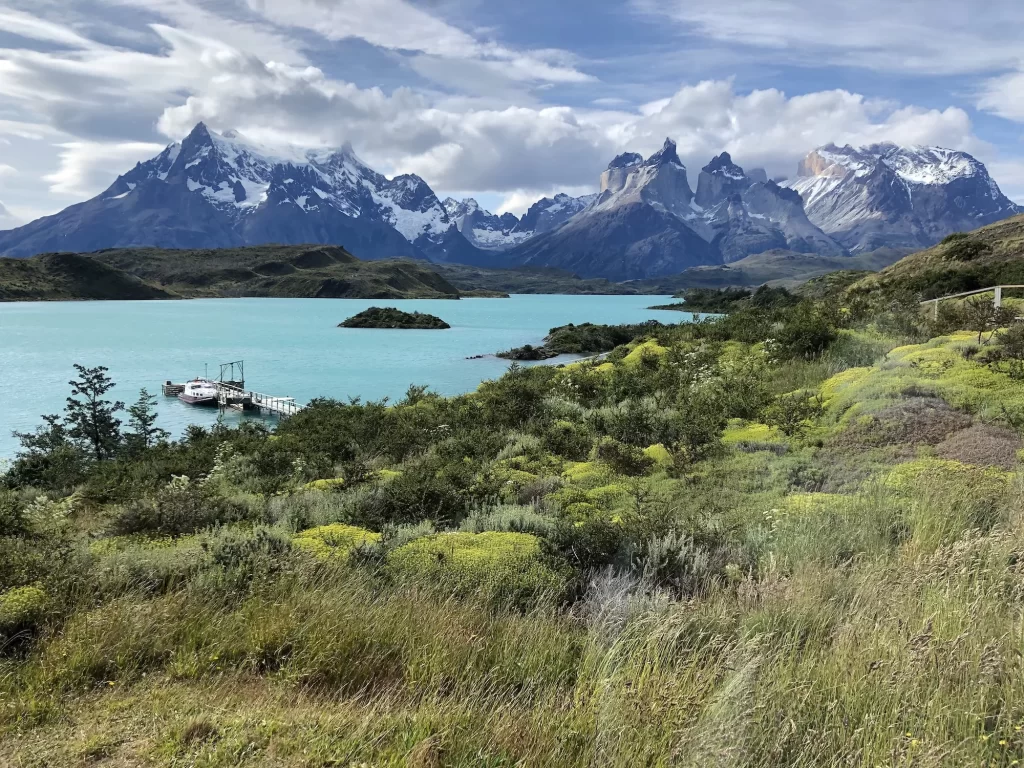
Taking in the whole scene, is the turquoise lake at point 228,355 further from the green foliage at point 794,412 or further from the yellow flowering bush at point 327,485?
the green foliage at point 794,412

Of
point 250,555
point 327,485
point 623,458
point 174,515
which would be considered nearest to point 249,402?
point 327,485

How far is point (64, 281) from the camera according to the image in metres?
179

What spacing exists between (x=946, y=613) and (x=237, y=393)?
52.0 meters

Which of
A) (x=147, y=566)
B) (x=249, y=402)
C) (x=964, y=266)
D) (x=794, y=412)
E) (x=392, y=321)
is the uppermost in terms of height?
(x=964, y=266)

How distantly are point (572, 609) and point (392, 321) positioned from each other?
369ft

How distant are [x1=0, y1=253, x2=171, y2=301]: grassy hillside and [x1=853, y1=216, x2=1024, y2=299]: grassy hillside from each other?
19967cm

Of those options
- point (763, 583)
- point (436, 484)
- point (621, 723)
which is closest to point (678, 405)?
point (436, 484)

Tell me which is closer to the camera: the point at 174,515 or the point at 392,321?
the point at 174,515

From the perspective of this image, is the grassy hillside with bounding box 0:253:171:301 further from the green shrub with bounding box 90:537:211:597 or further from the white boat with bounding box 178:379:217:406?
the green shrub with bounding box 90:537:211:597

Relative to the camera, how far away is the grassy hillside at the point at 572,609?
3180 mm

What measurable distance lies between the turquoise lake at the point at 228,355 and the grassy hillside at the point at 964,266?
31.8 m

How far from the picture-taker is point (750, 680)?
3.43 m

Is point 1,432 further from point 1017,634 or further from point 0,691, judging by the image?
point 1017,634

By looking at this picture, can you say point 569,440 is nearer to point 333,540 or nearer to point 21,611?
point 333,540
